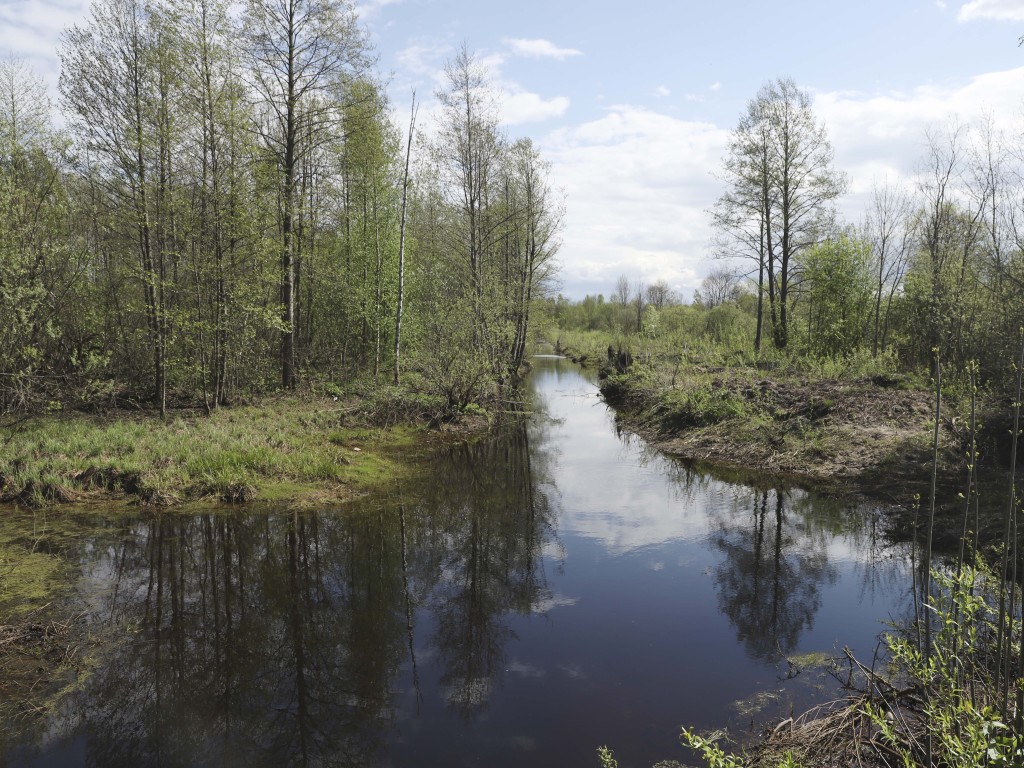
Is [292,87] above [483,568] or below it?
above

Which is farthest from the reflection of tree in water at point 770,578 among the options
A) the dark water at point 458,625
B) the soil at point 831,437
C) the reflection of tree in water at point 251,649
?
the reflection of tree in water at point 251,649

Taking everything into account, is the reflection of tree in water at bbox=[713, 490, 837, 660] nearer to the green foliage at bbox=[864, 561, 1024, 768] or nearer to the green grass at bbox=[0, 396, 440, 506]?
the green foliage at bbox=[864, 561, 1024, 768]

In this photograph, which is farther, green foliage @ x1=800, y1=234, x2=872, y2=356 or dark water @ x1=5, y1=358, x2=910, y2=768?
green foliage @ x1=800, y1=234, x2=872, y2=356

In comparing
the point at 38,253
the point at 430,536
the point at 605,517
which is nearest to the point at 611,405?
the point at 605,517

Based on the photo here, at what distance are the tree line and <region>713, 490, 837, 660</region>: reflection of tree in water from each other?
9029mm

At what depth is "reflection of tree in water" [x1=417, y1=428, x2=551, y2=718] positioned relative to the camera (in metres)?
5.31

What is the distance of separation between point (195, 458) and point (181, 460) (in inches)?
9.2

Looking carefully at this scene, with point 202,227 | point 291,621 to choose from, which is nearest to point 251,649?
point 291,621

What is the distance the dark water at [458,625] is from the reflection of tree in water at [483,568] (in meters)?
0.03

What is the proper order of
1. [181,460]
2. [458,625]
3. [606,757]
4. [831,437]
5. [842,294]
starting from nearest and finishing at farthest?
[606,757] < [458,625] < [181,460] < [831,437] < [842,294]

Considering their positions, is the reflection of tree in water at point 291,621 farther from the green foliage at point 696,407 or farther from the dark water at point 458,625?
the green foliage at point 696,407

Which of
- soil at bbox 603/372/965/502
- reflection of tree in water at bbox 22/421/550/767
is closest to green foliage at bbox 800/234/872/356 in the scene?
soil at bbox 603/372/965/502

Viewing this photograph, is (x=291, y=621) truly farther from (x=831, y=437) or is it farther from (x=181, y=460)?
(x=831, y=437)

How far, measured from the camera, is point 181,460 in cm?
995
